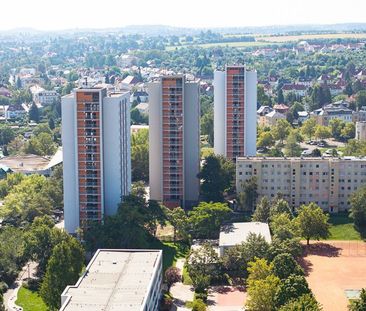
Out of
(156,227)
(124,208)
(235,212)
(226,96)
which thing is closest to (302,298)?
(124,208)

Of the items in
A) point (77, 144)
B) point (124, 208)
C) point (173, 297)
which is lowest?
point (173, 297)

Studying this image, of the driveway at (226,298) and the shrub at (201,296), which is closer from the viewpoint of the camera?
the driveway at (226,298)

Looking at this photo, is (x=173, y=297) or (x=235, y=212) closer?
(x=173, y=297)

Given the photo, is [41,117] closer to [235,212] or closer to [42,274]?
[235,212]

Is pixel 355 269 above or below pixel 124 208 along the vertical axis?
below

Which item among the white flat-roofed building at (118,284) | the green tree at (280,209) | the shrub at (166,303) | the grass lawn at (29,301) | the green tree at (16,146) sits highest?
the green tree at (16,146)

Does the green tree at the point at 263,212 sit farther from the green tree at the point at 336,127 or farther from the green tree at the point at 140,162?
the green tree at the point at 336,127

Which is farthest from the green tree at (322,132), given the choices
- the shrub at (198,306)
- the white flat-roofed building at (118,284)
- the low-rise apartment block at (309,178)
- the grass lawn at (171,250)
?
the shrub at (198,306)
